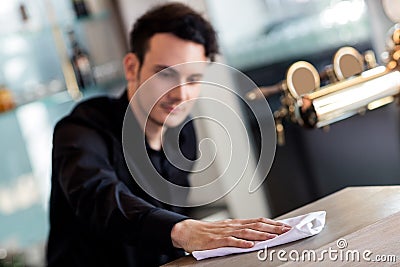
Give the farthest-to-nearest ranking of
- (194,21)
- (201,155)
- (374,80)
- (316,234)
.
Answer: (201,155), (194,21), (374,80), (316,234)

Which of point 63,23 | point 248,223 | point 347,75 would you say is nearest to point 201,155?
point 347,75

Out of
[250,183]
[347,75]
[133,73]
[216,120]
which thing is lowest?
[250,183]

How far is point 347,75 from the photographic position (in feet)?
5.23

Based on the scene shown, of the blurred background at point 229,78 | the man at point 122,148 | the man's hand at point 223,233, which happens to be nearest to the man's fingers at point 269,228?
the man's hand at point 223,233

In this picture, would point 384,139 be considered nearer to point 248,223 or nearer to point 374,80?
point 374,80

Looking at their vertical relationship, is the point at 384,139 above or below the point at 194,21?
below

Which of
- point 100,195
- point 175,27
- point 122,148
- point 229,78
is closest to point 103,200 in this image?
point 100,195

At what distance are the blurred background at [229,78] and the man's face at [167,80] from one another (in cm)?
104

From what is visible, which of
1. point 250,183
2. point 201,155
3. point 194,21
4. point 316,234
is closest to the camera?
point 316,234

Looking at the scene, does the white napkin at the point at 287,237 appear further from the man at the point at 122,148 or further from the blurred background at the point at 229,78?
the blurred background at the point at 229,78

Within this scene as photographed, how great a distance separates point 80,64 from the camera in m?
2.94

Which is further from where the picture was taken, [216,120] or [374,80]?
[216,120]

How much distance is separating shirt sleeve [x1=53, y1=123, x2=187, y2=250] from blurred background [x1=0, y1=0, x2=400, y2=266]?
46.4 inches

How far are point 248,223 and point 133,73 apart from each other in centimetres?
66
